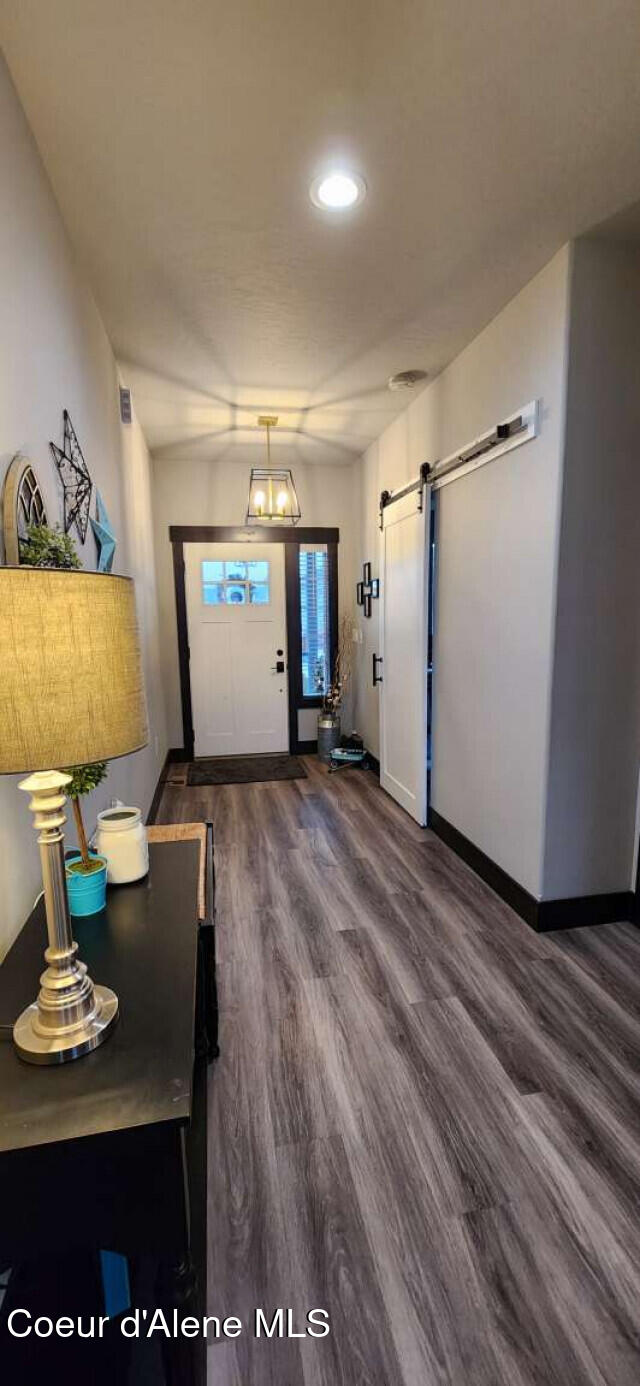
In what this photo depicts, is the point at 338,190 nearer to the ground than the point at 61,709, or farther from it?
farther from it

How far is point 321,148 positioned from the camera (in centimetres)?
164

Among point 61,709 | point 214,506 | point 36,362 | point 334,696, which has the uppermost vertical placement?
point 214,506

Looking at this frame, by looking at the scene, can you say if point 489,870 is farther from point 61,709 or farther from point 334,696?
point 334,696

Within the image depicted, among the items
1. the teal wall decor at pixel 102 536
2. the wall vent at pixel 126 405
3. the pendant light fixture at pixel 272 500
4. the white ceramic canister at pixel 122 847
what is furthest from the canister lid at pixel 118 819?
the pendant light fixture at pixel 272 500

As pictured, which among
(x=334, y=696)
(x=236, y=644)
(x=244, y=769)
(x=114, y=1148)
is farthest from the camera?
(x=334, y=696)

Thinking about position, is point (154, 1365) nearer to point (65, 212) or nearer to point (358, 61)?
point (358, 61)

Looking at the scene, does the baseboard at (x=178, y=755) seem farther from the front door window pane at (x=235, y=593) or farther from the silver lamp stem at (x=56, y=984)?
the silver lamp stem at (x=56, y=984)

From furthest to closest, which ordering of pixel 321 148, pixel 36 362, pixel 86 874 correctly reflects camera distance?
pixel 321 148 → pixel 36 362 → pixel 86 874

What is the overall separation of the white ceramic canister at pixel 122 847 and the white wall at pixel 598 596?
5.40 ft

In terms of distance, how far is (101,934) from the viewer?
3.80ft

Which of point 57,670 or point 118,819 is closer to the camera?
point 57,670

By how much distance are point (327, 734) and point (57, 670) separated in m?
4.35

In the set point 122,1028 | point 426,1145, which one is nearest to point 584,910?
point 426,1145

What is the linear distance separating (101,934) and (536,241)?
8.46 feet
